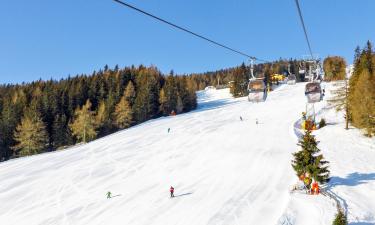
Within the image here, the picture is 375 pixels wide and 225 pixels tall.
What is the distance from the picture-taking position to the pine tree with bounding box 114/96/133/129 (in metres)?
85.4

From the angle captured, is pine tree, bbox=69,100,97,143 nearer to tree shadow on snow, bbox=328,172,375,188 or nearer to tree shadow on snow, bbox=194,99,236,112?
tree shadow on snow, bbox=194,99,236,112

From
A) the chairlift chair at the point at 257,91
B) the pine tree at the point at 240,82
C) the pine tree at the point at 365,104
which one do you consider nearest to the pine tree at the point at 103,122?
the pine tree at the point at 240,82

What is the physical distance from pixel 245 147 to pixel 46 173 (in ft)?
77.7

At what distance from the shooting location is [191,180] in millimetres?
37656

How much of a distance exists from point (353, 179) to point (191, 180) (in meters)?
13.8

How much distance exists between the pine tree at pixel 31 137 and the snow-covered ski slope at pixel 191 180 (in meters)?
18.7

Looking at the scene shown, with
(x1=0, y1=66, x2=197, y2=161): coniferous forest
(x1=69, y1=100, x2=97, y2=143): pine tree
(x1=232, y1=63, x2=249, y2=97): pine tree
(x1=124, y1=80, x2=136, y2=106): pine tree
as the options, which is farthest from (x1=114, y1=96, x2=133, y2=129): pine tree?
(x1=232, y1=63, x2=249, y2=97): pine tree

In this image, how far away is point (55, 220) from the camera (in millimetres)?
30688

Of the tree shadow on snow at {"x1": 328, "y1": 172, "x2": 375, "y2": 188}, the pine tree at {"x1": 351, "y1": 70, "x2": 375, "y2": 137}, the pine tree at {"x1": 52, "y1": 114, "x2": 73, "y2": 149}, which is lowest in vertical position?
the pine tree at {"x1": 52, "y1": 114, "x2": 73, "y2": 149}

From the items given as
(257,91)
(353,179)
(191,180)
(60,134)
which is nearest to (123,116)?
(60,134)

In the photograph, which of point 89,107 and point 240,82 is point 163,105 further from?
point 240,82

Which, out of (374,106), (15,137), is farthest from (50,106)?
(374,106)

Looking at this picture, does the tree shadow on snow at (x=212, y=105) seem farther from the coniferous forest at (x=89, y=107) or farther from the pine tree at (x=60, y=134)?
the pine tree at (x=60, y=134)

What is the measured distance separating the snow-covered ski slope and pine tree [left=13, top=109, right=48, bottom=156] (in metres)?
18.7
